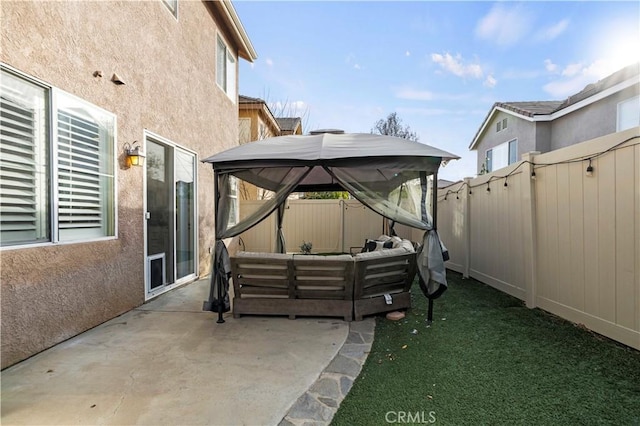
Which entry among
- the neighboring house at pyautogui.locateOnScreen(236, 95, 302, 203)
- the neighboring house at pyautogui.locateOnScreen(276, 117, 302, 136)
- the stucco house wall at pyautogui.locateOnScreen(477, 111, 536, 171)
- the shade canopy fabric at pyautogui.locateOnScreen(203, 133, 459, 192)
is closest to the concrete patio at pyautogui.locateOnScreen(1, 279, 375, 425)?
the shade canopy fabric at pyautogui.locateOnScreen(203, 133, 459, 192)

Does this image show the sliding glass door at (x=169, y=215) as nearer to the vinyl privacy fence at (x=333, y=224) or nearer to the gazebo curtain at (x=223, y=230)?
the gazebo curtain at (x=223, y=230)

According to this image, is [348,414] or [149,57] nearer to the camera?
[348,414]

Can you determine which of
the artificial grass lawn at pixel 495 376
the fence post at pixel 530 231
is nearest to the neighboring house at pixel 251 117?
the fence post at pixel 530 231

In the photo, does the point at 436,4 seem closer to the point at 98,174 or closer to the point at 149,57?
the point at 149,57

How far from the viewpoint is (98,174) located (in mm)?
4160

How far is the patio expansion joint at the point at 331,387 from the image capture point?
91.7 inches

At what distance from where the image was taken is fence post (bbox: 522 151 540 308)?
4.52 metres

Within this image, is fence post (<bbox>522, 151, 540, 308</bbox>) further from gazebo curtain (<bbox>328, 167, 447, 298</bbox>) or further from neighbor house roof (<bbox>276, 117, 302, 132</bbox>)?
neighbor house roof (<bbox>276, 117, 302, 132</bbox>)

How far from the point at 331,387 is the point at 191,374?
125 cm

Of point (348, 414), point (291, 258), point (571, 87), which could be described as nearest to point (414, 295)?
point (291, 258)

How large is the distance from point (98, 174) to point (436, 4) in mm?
7936

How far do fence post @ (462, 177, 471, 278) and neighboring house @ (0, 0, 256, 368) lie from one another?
18.0 feet

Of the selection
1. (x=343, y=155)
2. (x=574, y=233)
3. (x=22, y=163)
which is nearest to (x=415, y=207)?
(x=343, y=155)

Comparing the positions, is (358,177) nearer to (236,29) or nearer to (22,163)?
(22,163)
